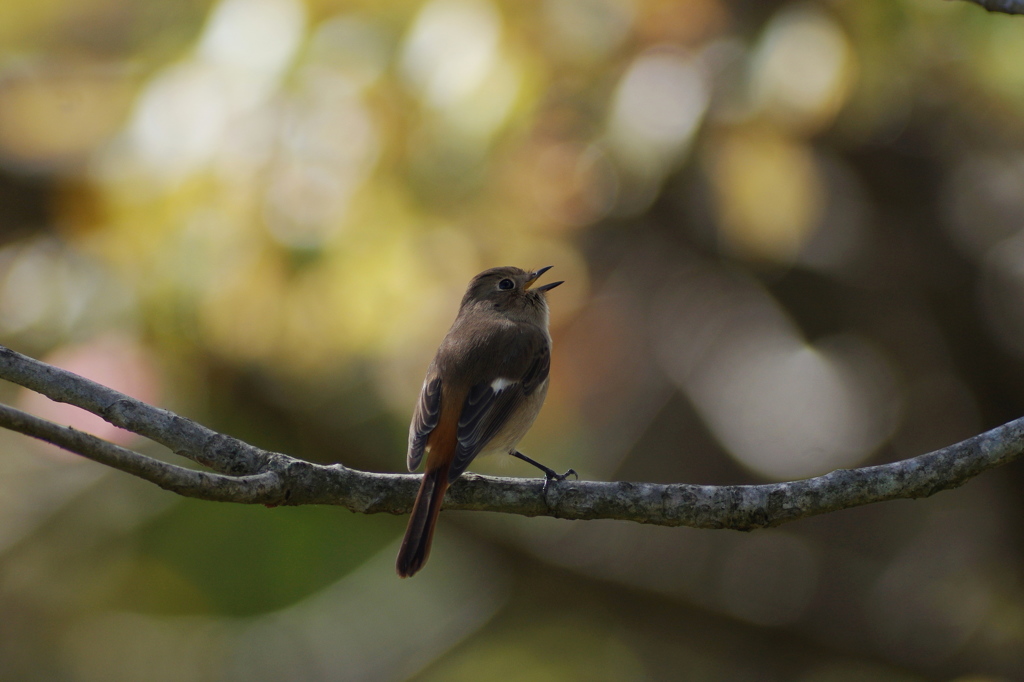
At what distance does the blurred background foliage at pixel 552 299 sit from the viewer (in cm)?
444

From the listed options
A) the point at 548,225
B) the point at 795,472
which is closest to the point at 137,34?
the point at 548,225

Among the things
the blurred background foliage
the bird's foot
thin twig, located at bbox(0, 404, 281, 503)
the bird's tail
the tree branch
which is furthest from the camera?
the blurred background foliage

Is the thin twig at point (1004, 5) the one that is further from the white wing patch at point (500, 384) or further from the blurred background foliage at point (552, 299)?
the white wing patch at point (500, 384)

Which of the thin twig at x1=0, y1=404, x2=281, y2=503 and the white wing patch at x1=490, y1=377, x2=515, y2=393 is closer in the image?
the thin twig at x1=0, y1=404, x2=281, y2=503

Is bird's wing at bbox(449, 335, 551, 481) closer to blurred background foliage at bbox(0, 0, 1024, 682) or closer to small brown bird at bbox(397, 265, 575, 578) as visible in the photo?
small brown bird at bbox(397, 265, 575, 578)

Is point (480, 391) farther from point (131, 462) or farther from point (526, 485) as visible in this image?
point (131, 462)

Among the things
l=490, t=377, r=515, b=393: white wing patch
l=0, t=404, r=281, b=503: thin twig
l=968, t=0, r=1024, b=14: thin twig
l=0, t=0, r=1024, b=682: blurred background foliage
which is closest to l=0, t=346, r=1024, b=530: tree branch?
l=0, t=404, r=281, b=503: thin twig

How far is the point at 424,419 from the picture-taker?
3.59m

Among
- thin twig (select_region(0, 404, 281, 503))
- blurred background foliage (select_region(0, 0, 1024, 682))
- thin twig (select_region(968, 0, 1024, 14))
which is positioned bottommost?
blurred background foliage (select_region(0, 0, 1024, 682))

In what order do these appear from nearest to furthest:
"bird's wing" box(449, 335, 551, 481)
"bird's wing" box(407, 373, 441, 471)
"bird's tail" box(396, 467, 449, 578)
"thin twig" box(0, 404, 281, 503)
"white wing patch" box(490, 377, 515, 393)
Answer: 1. "thin twig" box(0, 404, 281, 503)
2. "bird's tail" box(396, 467, 449, 578)
3. "bird's wing" box(449, 335, 551, 481)
4. "bird's wing" box(407, 373, 441, 471)
5. "white wing patch" box(490, 377, 515, 393)

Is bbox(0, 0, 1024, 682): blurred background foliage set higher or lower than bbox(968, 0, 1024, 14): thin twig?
lower

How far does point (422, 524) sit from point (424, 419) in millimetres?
763

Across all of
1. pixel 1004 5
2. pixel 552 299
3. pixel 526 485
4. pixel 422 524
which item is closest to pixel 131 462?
pixel 422 524

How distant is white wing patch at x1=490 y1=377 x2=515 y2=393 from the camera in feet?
12.3
